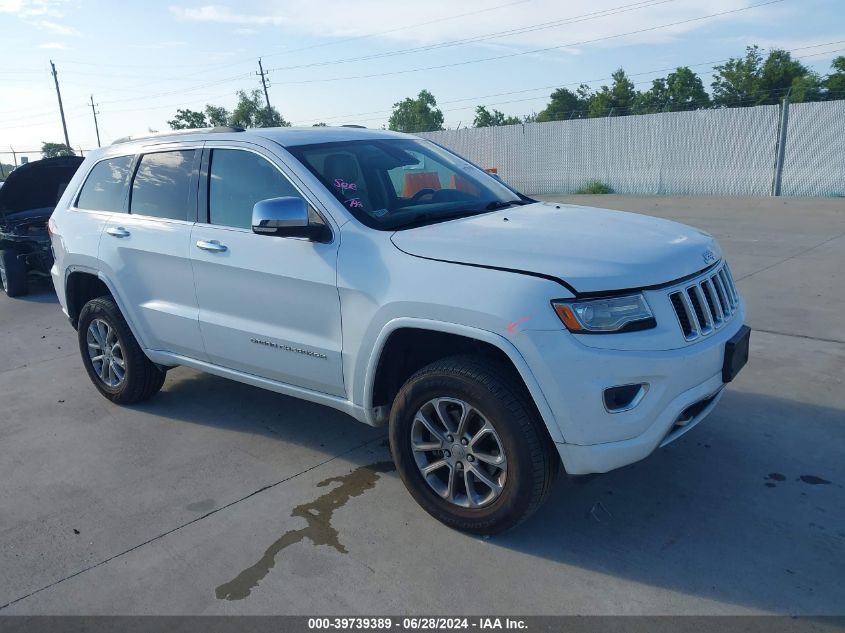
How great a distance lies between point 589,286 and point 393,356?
114 cm

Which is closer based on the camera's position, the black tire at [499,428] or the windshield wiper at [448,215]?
the black tire at [499,428]

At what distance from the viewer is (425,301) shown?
3225 millimetres

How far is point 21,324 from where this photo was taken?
27.7 ft

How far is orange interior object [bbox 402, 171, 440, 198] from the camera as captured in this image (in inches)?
163

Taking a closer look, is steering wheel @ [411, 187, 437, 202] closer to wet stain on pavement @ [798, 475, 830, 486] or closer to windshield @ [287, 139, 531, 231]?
windshield @ [287, 139, 531, 231]

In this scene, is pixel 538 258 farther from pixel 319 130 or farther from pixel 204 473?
pixel 204 473

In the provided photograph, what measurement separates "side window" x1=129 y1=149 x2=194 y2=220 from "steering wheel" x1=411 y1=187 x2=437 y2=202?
4.91 feet

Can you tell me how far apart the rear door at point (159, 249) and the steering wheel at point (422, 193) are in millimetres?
1424

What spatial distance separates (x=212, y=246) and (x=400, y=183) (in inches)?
46.1

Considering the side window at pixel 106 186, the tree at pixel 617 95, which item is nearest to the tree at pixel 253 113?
the tree at pixel 617 95

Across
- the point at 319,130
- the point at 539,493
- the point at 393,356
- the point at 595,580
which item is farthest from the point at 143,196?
the point at 595,580

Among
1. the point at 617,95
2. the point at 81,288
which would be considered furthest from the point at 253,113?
the point at 81,288

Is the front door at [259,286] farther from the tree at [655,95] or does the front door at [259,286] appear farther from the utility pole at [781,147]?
the tree at [655,95]

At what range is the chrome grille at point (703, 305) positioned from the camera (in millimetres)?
3143
